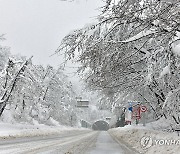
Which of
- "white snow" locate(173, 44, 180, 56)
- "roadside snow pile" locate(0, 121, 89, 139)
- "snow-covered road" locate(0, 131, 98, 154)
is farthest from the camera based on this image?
"roadside snow pile" locate(0, 121, 89, 139)

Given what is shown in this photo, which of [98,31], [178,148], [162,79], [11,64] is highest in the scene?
[11,64]

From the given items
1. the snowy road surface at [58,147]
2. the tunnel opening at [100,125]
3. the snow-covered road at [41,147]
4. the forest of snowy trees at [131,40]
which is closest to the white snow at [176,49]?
the forest of snowy trees at [131,40]

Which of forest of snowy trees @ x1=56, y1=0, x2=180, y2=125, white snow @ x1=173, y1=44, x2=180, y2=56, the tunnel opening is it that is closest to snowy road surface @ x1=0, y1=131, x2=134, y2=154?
forest of snowy trees @ x1=56, y1=0, x2=180, y2=125

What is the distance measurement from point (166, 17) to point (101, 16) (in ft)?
5.85

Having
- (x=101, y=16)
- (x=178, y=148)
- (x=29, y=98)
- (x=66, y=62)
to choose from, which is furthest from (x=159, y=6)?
(x=29, y=98)

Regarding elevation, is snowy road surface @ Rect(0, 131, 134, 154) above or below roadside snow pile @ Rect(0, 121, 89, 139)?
below

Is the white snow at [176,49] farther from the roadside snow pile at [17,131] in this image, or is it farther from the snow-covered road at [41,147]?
the roadside snow pile at [17,131]

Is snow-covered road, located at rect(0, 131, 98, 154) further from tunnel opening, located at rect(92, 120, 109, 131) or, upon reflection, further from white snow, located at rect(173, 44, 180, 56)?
tunnel opening, located at rect(92, 120, 109, 131)

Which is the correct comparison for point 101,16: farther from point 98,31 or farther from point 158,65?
point 158,65

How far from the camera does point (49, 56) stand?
29.0ft

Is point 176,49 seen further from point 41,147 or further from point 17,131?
point 17,131

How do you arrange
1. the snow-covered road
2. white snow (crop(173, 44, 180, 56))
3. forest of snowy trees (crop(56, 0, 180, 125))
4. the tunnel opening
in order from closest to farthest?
forest of snowy trees (crop(56, 0, 180, 125)) < white snow (crop(173, 44, 180, 56)) < the snow-covered road < the tunnel opening

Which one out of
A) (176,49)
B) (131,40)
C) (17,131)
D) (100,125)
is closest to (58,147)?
(131,40)

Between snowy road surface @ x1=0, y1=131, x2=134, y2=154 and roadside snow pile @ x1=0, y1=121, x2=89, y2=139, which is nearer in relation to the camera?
snowy road surface @ x1=0, y1=131, x2=134, y2=154
